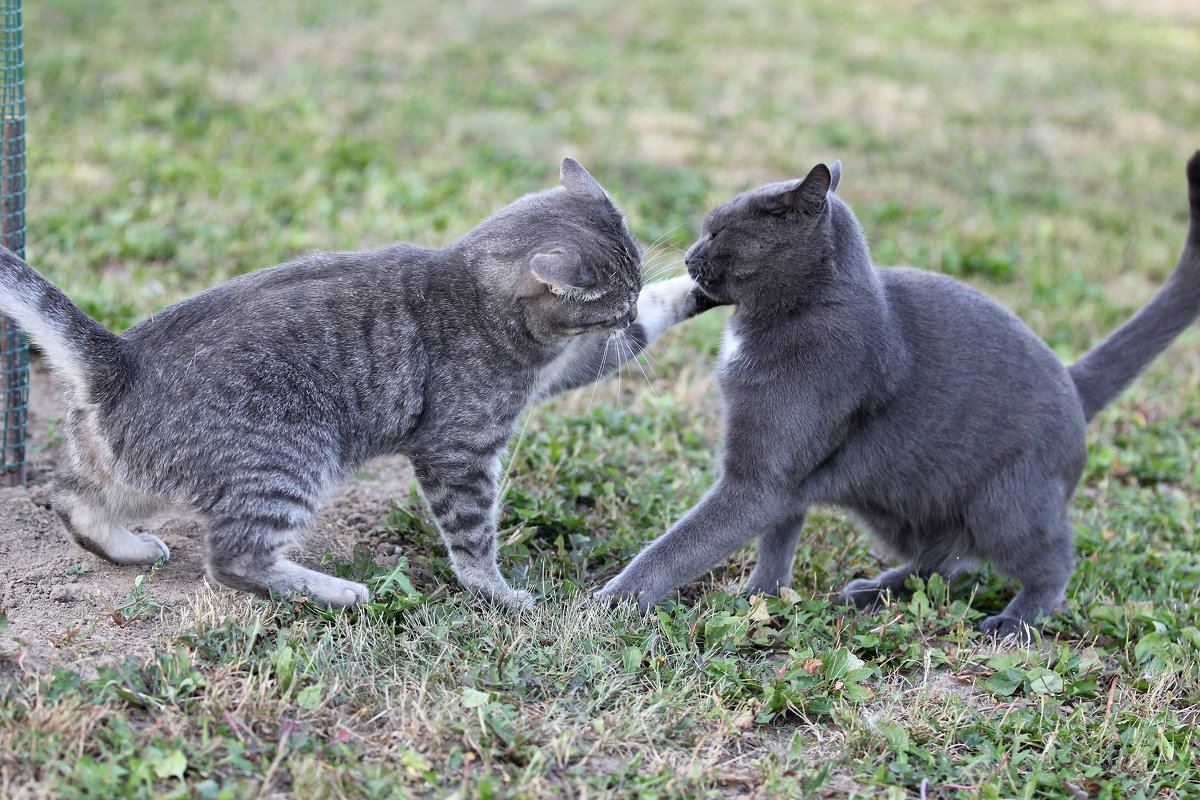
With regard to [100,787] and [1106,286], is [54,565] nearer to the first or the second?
[100,787]

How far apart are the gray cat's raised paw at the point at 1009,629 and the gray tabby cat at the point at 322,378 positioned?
175cm

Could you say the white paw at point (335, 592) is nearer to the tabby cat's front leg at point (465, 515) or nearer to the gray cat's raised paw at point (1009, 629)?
the tabby cat's front leg at point (465, 515)

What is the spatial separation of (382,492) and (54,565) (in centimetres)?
129

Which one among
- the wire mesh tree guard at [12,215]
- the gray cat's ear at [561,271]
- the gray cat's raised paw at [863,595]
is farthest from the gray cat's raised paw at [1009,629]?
the wire mesh tree guard at [12,215]

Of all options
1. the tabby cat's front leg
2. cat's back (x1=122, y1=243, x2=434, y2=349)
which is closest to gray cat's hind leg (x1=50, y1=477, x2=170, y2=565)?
cat's back (x1=122, y1=243, x2=434, y2=349)

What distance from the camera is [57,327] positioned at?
10.8ft

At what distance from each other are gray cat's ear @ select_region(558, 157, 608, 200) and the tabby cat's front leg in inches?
40.1

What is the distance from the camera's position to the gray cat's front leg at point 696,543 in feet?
12.1

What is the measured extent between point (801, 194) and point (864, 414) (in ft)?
2.67

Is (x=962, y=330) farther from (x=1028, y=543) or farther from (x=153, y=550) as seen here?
(x=153, y=550)

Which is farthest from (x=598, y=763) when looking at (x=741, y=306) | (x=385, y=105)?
(x=385, y=105)

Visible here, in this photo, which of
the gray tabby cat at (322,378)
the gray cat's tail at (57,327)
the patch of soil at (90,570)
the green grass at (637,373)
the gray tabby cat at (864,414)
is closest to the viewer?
the green grass at (637,373)

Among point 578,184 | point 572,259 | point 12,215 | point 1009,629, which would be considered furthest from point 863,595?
point 12,215

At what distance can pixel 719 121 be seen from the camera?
9.10 m
